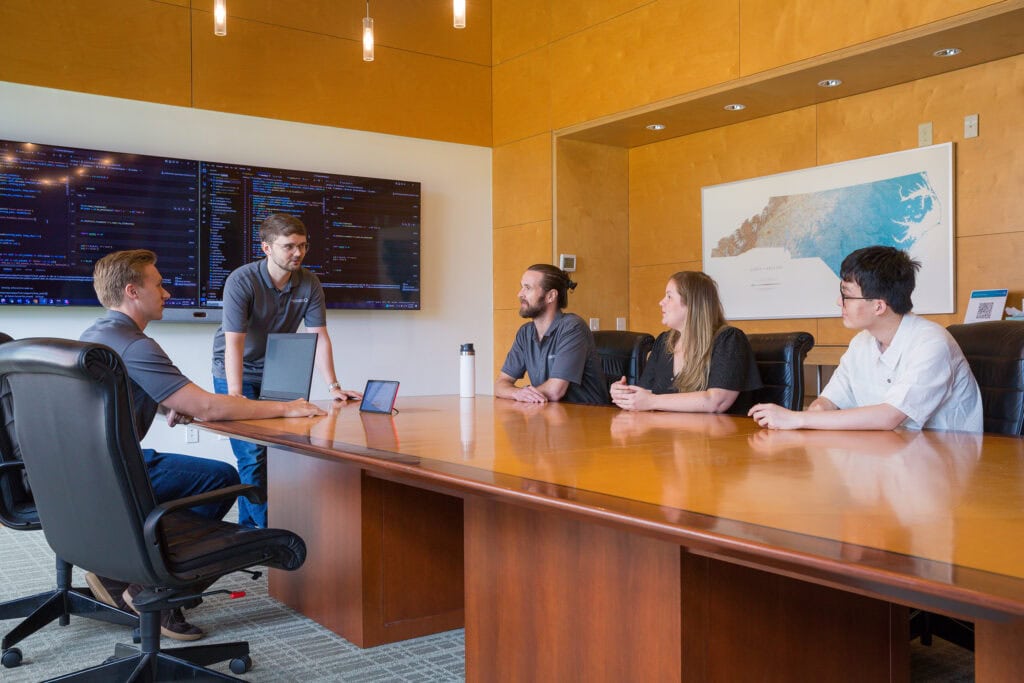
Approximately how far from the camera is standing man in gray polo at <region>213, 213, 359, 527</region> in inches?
145

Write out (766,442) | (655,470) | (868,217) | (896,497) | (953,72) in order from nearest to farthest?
(896,497)
(655,470)
(766,442)
(953,72)
(868,217)

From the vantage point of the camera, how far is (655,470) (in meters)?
1.62

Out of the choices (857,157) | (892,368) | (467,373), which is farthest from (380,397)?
(857,157)

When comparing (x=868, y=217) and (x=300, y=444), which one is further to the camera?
(x=868, y=217)

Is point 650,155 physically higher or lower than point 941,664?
higher

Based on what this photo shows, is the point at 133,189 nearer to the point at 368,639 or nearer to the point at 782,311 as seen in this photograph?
the point at 368,639

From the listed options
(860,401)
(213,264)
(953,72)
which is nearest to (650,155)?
(953,72)

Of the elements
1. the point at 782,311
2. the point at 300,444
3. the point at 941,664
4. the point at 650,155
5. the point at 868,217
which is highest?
the point at 650,155

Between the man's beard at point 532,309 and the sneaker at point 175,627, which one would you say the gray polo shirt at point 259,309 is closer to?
the man's beard at point 532,309

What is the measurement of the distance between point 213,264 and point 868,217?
3865 millimetres

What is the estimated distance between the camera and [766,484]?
1.45 metres

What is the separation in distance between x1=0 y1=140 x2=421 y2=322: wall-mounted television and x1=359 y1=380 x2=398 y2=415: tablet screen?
2.60 meters

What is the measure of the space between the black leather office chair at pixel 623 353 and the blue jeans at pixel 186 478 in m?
1.81

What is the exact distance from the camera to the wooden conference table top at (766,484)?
3.17 feet
